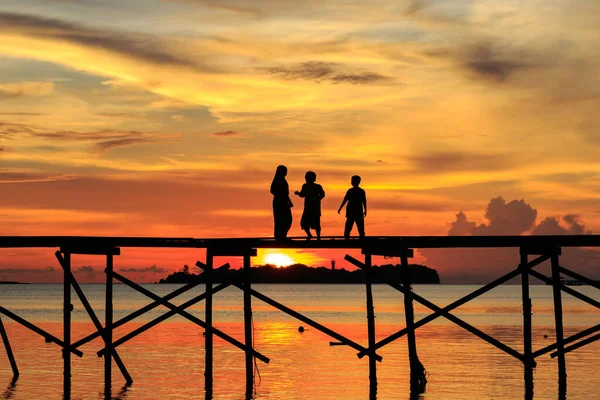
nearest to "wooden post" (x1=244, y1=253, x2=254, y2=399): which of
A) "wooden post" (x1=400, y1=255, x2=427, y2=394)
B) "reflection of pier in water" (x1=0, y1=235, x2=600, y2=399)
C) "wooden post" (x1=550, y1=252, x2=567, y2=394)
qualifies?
"reflection of pier in water" (x1=0, y1=235, x2=600, y2=399)

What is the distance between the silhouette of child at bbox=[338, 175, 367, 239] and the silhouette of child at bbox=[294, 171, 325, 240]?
832 mm

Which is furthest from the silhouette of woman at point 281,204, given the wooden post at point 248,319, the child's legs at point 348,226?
the wooden post at point 248,319

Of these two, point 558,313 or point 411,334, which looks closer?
point 411,334

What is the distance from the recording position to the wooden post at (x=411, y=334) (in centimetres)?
2788

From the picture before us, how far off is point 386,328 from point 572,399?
42.7 metres

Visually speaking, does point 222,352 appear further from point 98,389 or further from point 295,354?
point 98,389

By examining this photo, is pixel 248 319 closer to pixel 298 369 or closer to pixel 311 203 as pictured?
pixel 311 203

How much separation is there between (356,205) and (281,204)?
210 centimetres

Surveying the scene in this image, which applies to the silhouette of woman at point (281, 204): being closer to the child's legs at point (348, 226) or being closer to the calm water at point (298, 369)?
the child's legs at point (348, 226)

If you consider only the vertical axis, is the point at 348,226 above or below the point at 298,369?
above

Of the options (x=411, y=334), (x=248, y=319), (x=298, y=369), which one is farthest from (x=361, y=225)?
(x=298, y=369)

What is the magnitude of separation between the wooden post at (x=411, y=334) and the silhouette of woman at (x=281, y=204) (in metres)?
3.60

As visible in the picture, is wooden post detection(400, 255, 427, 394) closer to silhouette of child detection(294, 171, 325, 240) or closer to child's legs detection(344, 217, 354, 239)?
child's legs detection(344, 217, 354, 239)

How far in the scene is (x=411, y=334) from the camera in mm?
28438
